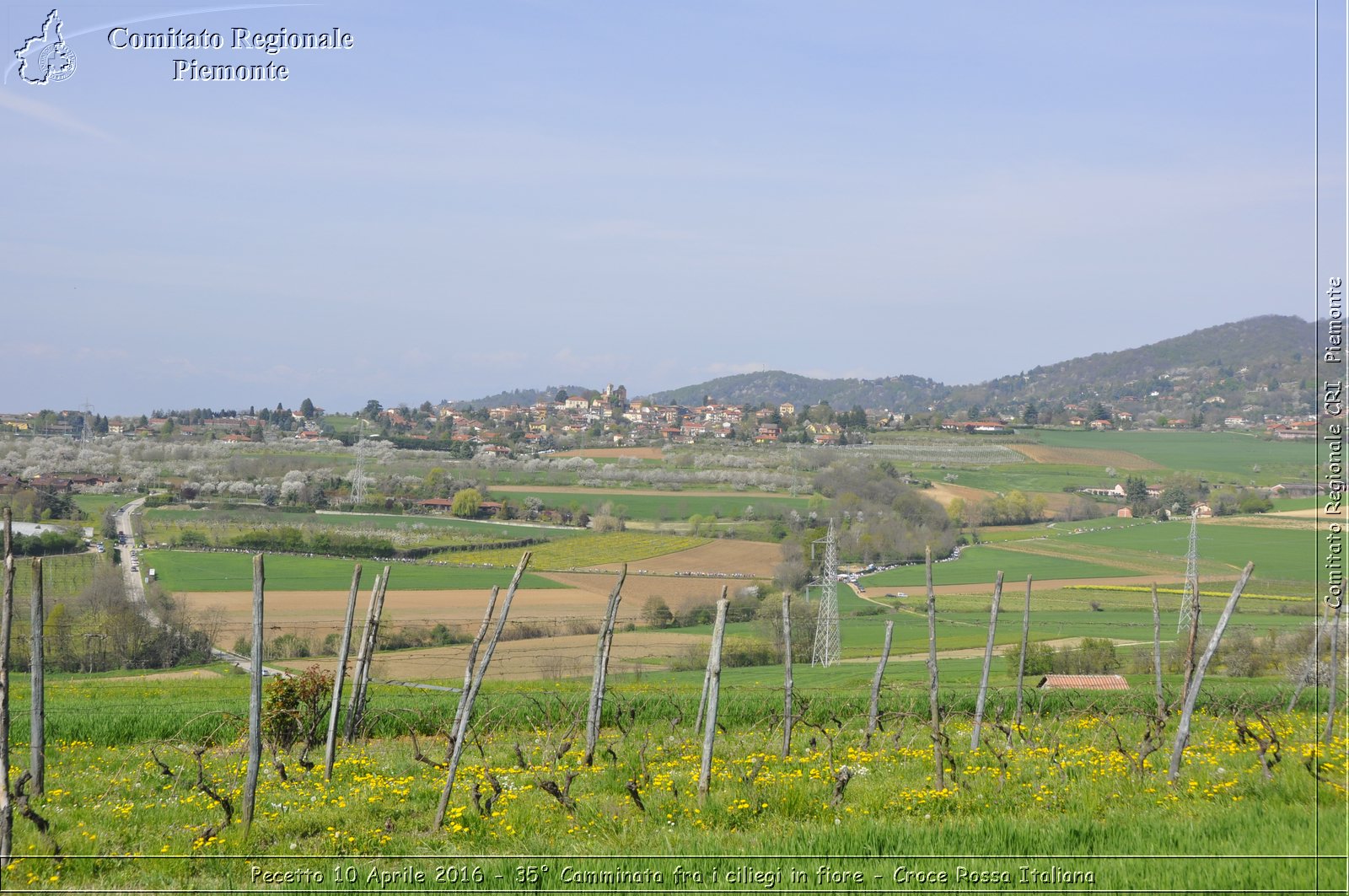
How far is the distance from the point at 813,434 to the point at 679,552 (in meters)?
48.0

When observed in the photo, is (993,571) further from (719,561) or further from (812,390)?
(812,390)

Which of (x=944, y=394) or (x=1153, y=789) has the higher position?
(x=944, y=394)

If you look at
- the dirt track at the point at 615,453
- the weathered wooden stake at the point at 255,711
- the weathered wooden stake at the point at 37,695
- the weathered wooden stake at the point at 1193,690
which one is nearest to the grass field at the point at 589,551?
the dirt track at the point at 615,453

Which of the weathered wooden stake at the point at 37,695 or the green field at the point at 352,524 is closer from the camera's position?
the weathered wooden stake at the point at 37,695

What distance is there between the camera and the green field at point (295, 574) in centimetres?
3759

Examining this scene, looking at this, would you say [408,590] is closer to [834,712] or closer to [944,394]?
[834,712]

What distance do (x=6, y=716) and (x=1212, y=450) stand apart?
2769 inches

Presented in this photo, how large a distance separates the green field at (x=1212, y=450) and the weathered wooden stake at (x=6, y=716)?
37857mm

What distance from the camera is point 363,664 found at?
9.95 metres

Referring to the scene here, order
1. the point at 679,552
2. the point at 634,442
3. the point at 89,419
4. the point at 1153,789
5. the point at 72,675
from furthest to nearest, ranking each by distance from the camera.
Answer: the point at 634,442 < the point at 89,419 < the point at 679,552 < the point at 72,675 < the point at 1153,789

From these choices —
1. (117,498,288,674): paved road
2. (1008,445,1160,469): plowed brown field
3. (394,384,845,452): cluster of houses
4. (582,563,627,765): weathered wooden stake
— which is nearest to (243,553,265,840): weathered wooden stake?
(582,563,627,765): weathered wooden stake

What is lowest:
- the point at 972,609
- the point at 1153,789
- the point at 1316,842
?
the point at 972,609

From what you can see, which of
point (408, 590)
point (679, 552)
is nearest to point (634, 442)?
point (679, 552)

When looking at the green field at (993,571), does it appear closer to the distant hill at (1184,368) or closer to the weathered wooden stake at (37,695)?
the distant hill at (1184,368)
